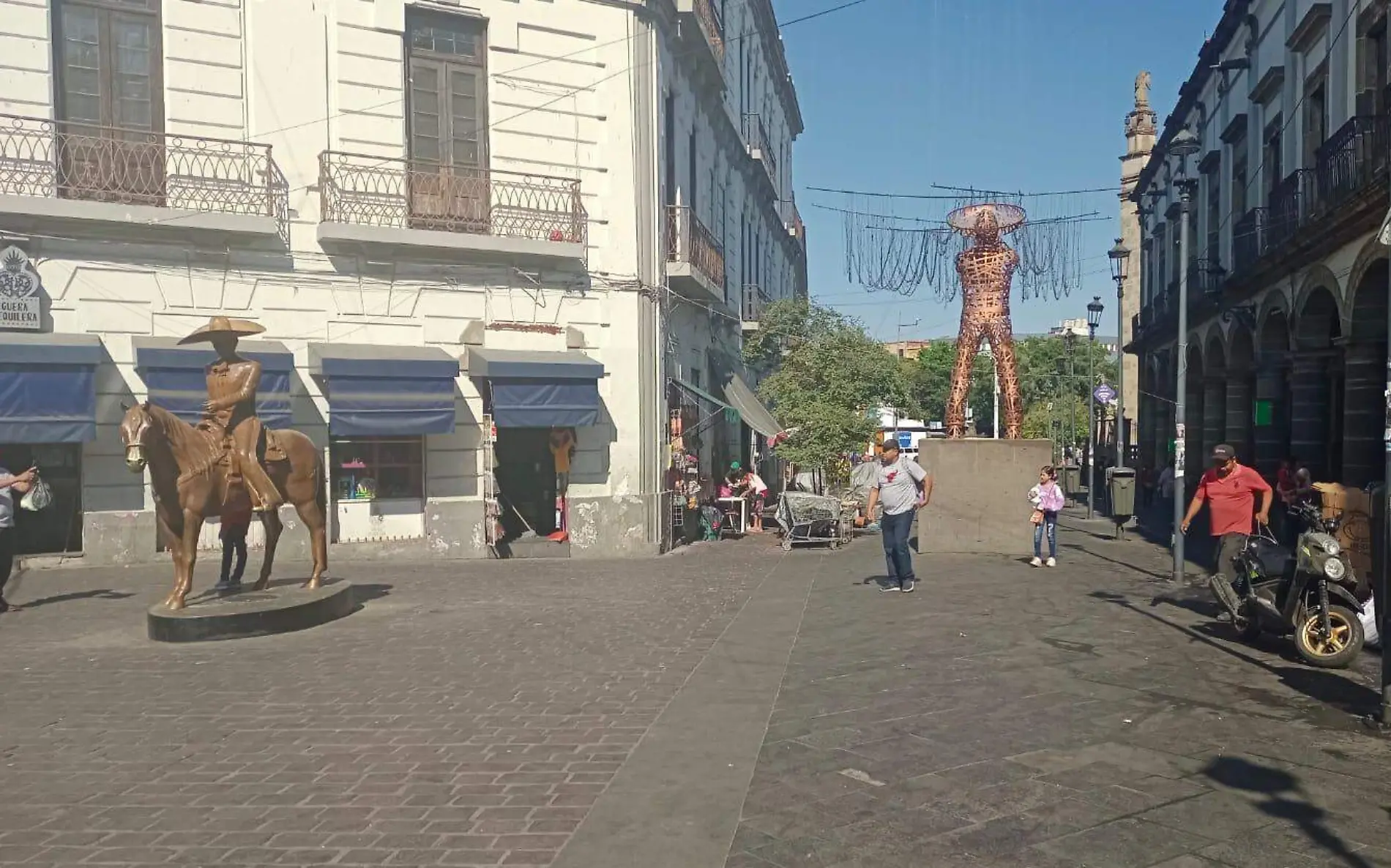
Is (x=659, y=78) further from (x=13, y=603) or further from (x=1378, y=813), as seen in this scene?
(x=1378, y=813)

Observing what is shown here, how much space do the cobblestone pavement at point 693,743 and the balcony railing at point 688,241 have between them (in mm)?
9393

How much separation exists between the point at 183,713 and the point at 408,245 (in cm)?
975

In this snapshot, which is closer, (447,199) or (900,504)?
(900,504)

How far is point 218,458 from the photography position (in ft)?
31.7

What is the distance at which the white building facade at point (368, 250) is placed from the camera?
13773mm

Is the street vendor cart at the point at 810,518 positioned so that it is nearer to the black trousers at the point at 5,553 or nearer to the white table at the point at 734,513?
the white table at the point at 734,513

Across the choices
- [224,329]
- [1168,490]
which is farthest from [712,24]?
[1168,490]

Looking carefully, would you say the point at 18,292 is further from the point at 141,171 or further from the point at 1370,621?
the point at 1370,621

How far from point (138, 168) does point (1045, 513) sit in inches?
523

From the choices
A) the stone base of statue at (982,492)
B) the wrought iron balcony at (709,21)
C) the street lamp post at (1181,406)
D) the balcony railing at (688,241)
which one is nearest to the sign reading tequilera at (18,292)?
the balcony railing at (688,241)

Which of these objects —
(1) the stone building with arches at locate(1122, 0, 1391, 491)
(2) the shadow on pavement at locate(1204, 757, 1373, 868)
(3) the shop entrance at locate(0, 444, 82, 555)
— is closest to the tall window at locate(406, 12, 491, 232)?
(3) the shop entrance at locate(0, 444, 82, 555)

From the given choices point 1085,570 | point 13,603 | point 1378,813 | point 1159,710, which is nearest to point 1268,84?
point 1085,570

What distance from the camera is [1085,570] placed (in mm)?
14617

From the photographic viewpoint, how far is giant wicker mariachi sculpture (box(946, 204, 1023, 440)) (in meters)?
19.9
